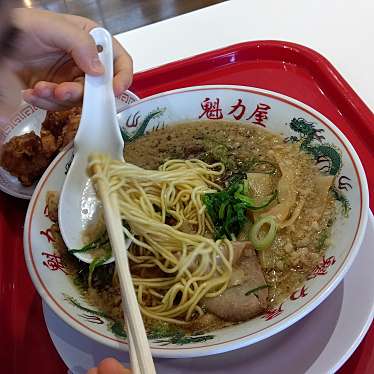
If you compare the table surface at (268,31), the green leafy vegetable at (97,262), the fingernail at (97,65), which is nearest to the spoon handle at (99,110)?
the fingernail at (97,65)

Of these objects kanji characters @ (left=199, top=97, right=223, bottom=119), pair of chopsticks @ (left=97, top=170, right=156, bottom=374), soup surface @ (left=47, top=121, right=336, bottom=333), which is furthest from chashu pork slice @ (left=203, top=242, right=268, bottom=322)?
kanji characters @ (left=199, top=97, right=223, bottom=119)

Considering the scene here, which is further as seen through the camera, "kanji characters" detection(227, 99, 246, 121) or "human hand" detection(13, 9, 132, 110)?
"kanji characters" detection(227, 99, 246, 121)

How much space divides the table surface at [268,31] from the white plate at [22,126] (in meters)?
0.26

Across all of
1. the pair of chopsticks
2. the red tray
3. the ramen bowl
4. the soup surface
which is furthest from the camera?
the red tray

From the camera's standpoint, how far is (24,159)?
1.31 meters

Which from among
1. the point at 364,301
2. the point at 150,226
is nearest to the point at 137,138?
the point at 150,226

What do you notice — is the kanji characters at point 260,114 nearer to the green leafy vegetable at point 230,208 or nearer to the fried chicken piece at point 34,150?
the green leafy vegetable at point 230,208

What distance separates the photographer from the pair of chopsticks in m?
0.76

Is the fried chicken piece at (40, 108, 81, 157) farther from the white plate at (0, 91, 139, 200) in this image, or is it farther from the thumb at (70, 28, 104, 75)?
the thumb at (70, 28, 104, 75)

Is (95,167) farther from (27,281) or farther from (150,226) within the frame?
(27,281)

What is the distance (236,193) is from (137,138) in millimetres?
355

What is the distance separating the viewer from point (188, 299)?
0.98 m

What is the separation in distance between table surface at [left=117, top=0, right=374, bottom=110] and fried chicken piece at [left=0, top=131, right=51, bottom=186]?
464 millimetres

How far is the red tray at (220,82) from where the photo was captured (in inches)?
42.8
